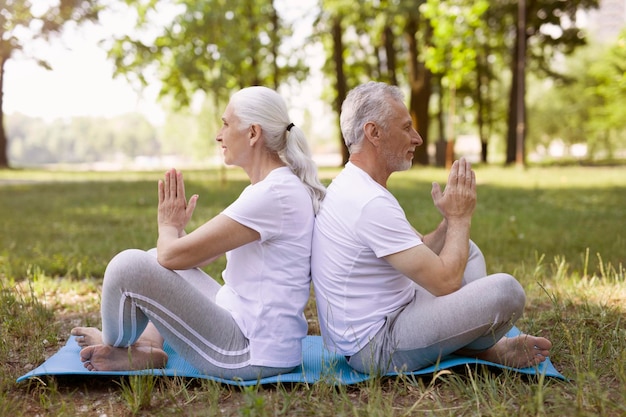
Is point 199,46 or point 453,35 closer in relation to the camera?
point 199,46

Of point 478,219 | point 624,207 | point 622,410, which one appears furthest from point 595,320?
point 624,207

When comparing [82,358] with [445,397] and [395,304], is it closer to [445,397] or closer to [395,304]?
[395,304]

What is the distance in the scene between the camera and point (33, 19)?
556 inches

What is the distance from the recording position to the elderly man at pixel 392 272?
305 centimetres

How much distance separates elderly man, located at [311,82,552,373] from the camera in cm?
305

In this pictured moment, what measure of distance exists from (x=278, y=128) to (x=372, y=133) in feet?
1.57

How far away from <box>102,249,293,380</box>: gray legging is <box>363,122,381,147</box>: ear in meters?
1.13

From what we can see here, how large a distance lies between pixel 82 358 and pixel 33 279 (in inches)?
110

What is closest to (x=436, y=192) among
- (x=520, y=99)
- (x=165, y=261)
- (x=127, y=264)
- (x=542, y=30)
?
(x=165, y=261)

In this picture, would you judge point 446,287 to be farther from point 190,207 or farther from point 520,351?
point 190,207

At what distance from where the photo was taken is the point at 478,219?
30.6ft

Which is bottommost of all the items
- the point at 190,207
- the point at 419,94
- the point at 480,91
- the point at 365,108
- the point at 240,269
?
the point at 240,269

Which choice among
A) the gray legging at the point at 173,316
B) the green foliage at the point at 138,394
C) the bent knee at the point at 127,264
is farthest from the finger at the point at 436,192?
the green foliage at the point at 138,394

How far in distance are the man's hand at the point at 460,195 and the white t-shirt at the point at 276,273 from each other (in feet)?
2.24
